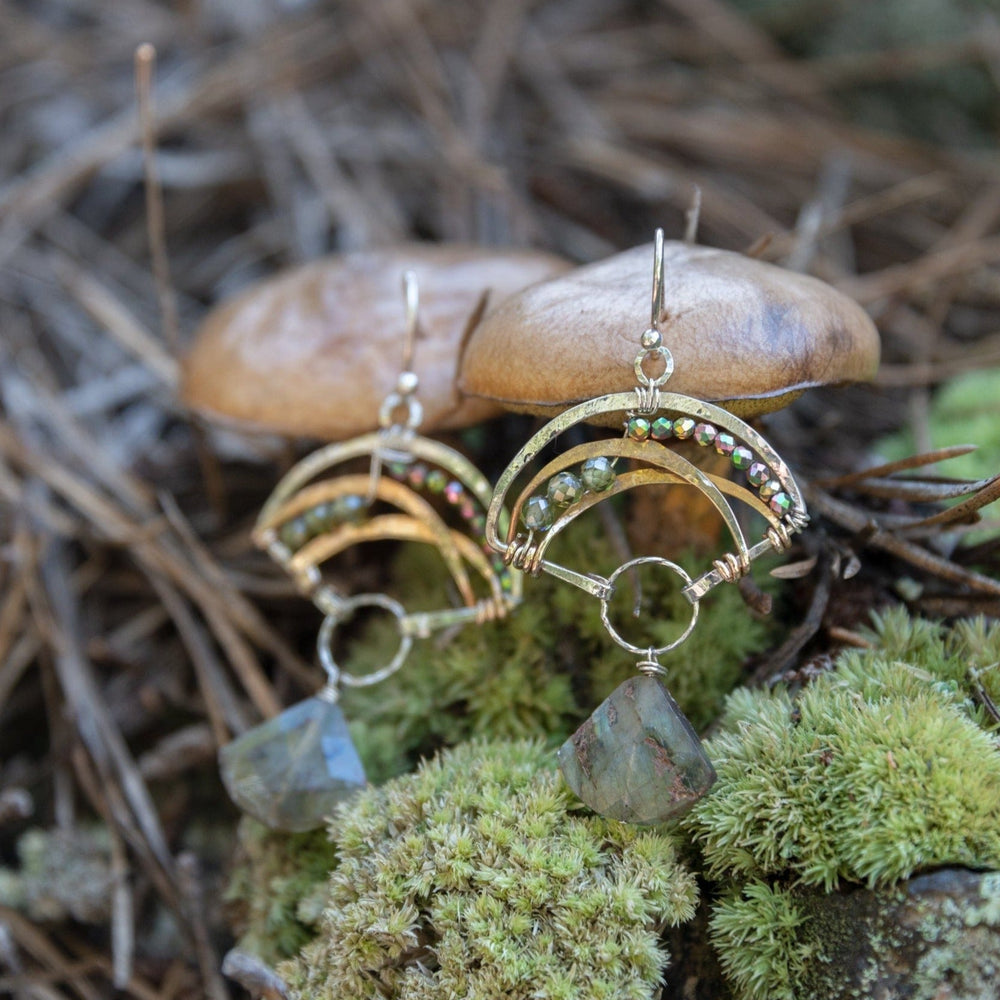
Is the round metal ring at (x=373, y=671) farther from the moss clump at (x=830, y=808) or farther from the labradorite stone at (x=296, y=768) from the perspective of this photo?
the moss clump at (x=830, y=808)

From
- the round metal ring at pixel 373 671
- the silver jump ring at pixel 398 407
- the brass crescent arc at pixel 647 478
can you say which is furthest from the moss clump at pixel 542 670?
the silver jump ring at pixel 398 407

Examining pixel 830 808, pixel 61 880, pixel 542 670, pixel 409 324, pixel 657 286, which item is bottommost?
pixel 61 880

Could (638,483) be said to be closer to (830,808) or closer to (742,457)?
(742,457)

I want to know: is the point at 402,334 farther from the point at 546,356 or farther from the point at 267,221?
the point at 267,221

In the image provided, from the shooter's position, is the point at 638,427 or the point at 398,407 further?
the point at 398,407

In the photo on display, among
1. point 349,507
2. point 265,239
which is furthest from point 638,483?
point 265,239

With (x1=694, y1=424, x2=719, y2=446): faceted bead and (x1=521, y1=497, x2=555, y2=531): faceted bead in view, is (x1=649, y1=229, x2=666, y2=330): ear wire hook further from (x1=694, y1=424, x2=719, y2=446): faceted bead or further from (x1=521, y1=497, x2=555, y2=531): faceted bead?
(x1=521, y1=497, x2=555, y2=531): faceted bead
